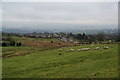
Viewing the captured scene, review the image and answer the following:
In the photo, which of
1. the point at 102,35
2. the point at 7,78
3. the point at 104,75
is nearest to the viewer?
the point at 104,75

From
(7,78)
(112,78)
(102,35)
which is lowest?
(7,78)

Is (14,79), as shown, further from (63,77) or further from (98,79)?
(98,79)

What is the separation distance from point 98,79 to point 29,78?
806 centimetres

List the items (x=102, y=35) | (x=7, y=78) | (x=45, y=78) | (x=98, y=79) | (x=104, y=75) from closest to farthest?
1. (x=98, y=79)
2. (x=104, y=75)
3. (x=45, y=78)
4. (x=7, y=78)
5. (x=102, y=35)

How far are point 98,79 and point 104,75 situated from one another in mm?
1246

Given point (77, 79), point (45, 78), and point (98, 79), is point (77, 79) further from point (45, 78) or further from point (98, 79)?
point (45, 78)

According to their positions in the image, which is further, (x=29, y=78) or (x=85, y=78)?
(x=29, y=78)

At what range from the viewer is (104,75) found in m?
13.2

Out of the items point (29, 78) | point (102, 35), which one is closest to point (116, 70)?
point (29, 78)

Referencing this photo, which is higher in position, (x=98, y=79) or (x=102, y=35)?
(x=102, y=35)

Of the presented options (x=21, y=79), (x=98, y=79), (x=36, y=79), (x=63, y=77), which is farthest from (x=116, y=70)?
(x=21, y=79)

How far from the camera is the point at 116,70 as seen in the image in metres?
14.5

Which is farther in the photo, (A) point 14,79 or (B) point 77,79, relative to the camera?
(A) point 14,79

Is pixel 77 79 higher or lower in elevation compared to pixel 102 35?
lower
